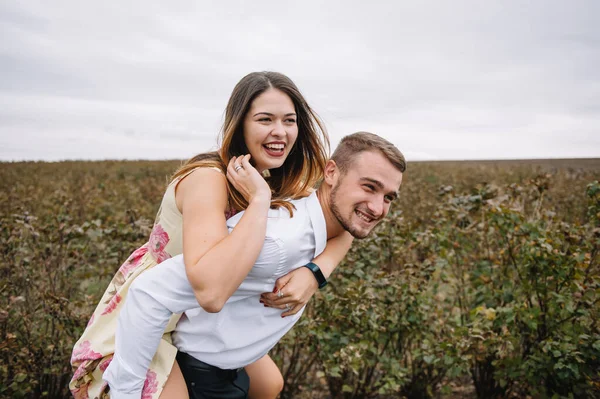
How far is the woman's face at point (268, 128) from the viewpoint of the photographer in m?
2.02

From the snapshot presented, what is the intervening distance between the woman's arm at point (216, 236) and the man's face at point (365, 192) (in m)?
0.41

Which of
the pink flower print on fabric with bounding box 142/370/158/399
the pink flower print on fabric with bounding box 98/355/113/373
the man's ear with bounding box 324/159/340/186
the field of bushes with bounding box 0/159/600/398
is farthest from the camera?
the field of bushes with bounding box 0/159/600/398

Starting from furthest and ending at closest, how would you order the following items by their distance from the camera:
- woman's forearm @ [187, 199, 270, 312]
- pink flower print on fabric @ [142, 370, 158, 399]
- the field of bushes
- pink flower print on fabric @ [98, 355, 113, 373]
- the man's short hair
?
1. the field of bushes
2. the man's short hair
3. pink flower print on fabric @ [98, 355, 113, 373]
4. pink flower print on fabric @ [142, 370, 158, 399]
5. woman's forearm @ [187, 199, 270, 312]

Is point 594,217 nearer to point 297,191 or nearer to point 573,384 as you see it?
point 573,384

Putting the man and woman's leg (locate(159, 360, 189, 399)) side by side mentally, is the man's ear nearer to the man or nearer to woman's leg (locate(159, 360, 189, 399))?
the man

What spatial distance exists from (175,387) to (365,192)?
1109 millimetres

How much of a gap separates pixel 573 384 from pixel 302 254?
2433 mm

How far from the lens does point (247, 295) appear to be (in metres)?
1.65

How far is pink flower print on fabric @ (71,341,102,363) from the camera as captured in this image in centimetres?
165

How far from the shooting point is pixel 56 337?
3.28 m

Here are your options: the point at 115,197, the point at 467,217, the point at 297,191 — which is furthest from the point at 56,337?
the point at 115,197

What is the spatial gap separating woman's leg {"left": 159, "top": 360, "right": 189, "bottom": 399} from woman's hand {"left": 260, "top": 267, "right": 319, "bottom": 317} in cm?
42

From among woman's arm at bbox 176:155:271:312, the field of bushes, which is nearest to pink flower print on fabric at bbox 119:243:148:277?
woman's arm at bbox 176:155:271:312

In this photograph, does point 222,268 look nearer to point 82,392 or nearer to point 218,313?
point 218,313
